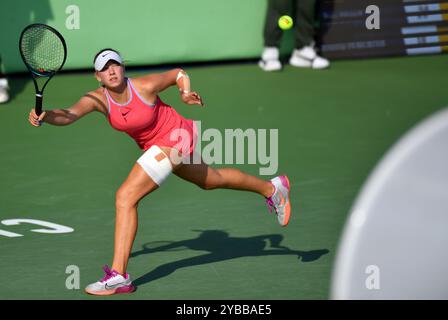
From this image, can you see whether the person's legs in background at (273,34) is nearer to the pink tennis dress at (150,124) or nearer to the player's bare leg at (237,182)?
the player's bare leg at (237,182)

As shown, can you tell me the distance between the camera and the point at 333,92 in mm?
14719

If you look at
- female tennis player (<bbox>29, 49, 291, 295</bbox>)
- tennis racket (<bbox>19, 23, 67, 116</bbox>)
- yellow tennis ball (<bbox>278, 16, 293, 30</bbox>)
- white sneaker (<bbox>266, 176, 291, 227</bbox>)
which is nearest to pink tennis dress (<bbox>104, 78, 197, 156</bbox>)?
female tennis player (<bbox>29, 49, 291, 295</bbox>)

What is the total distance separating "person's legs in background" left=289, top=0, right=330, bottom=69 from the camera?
15.6 m

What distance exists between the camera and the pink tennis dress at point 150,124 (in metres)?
8.38

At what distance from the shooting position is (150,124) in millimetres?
8438

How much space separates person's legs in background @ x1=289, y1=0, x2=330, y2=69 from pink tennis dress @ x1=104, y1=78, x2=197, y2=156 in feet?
23.9

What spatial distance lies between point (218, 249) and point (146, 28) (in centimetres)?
703

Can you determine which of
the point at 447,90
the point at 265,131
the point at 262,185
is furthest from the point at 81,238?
the point at 447,90

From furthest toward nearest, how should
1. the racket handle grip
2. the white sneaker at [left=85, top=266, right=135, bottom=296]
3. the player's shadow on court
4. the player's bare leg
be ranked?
the player's shadow on court < the player's bare leg < the white sneaker at [left=85, top=266, right=135, bottom=296] < the racket handle grip

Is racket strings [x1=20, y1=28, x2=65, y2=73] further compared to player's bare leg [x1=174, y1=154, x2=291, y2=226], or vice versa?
player's bare leg [x1=174, y1=154, x2=291, y2=226]

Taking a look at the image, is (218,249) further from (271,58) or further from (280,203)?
(271,58)

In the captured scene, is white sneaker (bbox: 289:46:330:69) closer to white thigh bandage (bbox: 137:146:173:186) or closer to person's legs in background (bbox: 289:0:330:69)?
person's legs in background (bbox: 289:0:330:69)

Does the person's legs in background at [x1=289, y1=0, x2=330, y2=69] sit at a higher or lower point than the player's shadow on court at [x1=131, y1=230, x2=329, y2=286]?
higher

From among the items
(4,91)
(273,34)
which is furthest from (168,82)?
(273,34)
